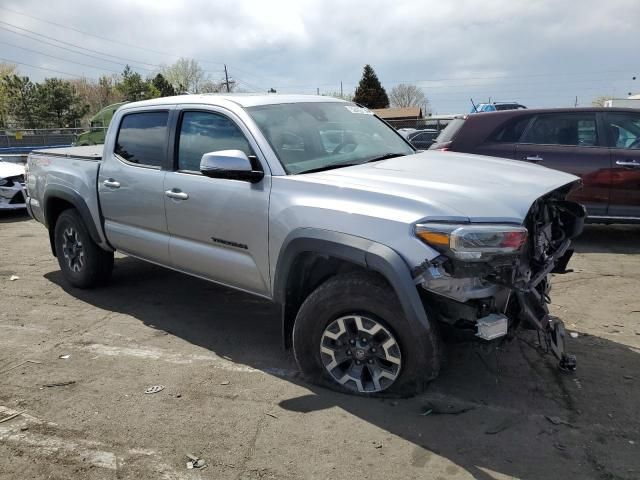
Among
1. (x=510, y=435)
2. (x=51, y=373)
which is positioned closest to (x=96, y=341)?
(x=51, y=373)

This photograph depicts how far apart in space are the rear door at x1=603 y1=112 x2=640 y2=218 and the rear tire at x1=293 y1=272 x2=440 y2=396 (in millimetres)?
4874

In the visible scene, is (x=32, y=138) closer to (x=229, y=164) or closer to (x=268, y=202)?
(x=229, y=164)

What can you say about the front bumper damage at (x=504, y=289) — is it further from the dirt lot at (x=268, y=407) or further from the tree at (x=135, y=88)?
the tree at (x=135, y=88)

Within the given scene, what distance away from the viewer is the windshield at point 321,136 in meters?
3.83

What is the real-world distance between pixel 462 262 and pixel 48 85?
4976 cm

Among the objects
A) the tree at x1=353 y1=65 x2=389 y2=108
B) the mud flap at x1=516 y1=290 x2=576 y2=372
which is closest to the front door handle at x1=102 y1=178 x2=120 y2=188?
the mud flap at x1=516 y1=290 x2=576 y2=372

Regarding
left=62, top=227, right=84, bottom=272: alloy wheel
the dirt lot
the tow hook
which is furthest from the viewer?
left=62, top=227, right=84, bottom=272: alloy wheel

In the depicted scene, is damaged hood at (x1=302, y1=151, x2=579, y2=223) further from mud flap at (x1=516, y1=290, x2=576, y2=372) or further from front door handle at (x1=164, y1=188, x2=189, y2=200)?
front door handle at (x1=164, y1=188, x2=189, y2=200)

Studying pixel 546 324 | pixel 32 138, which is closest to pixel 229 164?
pixel 546 324

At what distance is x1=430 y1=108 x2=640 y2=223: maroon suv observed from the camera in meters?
6.75

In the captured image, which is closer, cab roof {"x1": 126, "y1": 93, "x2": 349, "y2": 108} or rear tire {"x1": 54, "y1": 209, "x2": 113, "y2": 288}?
cab roof {"x1": 126, "y1": 93, "x2": 349, "y2": 108}

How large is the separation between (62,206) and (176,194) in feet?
7.45

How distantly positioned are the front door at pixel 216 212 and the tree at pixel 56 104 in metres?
46.5

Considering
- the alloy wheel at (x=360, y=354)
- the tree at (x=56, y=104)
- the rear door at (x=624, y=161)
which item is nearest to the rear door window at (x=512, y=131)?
the rear door at (x=624, y=161)
